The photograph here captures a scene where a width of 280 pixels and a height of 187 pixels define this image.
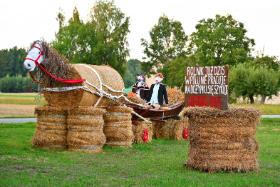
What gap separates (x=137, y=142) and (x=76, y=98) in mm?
3264

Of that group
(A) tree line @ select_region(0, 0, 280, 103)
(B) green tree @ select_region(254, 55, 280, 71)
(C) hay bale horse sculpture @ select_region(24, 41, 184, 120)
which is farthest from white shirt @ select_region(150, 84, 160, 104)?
(B) green tree @ select_region(254, 55, 280, 71)

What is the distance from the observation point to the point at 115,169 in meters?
11.7

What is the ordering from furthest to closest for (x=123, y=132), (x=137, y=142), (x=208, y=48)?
(x=208, y=48) < (x=137, y=142) < (x=123, y=132)

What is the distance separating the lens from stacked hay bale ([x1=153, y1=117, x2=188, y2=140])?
65.3ft

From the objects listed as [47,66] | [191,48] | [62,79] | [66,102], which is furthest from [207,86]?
[191,48]

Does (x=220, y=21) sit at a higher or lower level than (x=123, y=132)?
higher

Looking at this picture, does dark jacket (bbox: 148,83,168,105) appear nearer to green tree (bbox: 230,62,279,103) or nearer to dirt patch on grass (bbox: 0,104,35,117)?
dirt patch on grass (bbox: 0,104,35,117)

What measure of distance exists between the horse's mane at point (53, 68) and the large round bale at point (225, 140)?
454cm

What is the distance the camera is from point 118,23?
74.3 m

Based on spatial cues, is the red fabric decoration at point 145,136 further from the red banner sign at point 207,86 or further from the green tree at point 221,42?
the green tree at point 221,42

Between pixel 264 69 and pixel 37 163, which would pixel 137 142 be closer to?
pixel 37 163

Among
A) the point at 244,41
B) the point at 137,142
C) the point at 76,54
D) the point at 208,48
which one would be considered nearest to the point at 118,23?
the point at 76,54

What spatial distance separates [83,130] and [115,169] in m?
3.28

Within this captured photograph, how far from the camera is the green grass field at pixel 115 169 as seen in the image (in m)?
10.0
